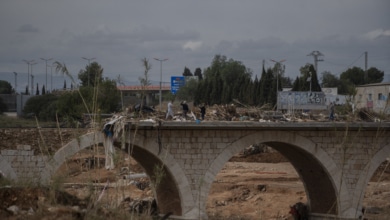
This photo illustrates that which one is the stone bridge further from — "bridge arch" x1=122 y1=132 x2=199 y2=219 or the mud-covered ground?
the mud-covered ground

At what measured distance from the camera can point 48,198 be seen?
28.2ft

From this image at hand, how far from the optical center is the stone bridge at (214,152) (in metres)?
20.7

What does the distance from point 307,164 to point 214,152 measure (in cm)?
486

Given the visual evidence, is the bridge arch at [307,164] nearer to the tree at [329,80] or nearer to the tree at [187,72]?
the tree at [329,80]

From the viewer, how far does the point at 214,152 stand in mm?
21766

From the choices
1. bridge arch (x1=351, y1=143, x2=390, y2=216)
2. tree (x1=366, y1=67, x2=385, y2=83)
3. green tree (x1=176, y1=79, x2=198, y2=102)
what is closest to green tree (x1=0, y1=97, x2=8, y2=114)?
green tree (x1=176, y1=79, x2=198, y2=102)

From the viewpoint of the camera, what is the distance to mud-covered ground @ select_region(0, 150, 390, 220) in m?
8.38

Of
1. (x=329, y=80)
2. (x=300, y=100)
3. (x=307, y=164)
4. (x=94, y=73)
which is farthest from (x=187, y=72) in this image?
(x=94, y=73)

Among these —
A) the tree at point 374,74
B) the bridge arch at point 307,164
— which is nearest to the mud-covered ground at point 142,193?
the bridge arch at point 307,164

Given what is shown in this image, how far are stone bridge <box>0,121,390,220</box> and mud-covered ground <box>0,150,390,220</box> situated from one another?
1037 millimetres

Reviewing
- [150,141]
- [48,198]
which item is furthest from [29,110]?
[48,198]

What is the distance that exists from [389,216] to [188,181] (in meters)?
6.45

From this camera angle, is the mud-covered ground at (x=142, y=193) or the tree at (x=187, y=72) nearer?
the mud-covered ground at (x=142, y=193)

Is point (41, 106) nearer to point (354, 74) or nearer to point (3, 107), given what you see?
point (3, 107)
